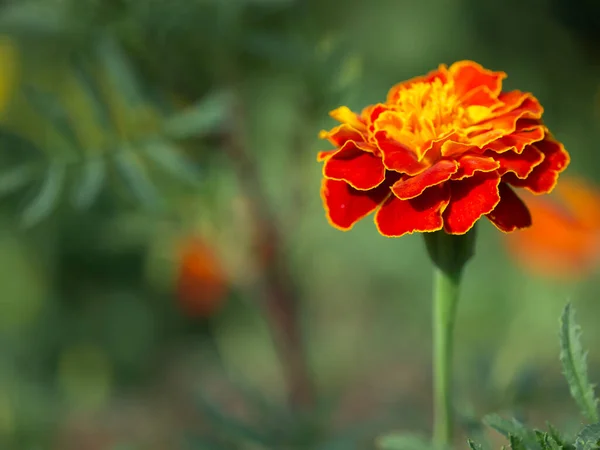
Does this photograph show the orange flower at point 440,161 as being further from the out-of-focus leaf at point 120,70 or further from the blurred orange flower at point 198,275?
the blurred orange flower at point 198,275

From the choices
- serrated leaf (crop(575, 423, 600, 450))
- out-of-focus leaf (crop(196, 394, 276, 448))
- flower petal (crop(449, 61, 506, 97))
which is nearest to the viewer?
serrated leaf (crop(575, 423, 600, 450))

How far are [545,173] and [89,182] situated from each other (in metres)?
0.58

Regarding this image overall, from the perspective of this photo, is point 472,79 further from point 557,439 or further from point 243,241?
point 243,241

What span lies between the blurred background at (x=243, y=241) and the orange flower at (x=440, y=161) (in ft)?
0.86

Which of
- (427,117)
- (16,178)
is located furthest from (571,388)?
(16,178)

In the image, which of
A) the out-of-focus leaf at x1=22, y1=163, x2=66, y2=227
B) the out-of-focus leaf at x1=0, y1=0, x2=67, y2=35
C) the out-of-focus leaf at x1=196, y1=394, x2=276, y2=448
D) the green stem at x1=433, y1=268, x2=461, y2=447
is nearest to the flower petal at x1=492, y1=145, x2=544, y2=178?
the green stem at x1=433, y1=268, x2=461, y2=447

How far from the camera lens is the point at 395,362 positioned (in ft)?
7.27

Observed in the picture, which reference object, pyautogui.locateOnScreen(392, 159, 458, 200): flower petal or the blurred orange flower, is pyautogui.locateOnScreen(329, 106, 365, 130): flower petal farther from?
the blurred orange flower

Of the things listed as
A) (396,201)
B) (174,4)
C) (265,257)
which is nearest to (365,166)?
(396,201)

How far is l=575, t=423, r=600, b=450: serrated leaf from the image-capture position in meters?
0.49

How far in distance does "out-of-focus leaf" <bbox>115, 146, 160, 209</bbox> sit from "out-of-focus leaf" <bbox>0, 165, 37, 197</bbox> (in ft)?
0.36

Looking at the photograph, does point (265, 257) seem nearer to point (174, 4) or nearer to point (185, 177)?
point (185, 177)

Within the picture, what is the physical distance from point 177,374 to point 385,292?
0.67 m

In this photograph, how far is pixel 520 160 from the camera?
24.6 inches
